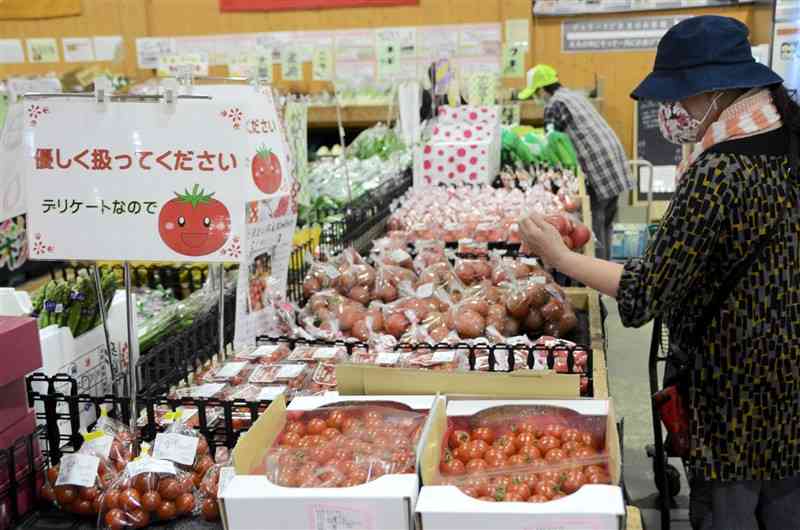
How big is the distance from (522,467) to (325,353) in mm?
954

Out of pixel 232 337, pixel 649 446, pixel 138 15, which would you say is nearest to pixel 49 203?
pixel 232 337

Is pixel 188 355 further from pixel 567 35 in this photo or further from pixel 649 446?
pixel 567 35

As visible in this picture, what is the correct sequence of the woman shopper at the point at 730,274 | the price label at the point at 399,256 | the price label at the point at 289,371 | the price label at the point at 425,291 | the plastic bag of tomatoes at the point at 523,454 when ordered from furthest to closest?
1. the price label at the point at 399,256
2. the price label at the point at 425,291
3. the price label at the point at 289,371
4. the woman shopper at the point at 730,274
5. the plastic bag of tomatoes at the point at 523,454

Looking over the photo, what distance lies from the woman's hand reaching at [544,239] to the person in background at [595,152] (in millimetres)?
4158

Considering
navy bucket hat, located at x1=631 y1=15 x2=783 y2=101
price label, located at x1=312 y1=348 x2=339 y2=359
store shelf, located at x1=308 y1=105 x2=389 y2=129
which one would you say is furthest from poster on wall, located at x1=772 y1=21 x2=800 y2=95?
price label, located at x1=312 y1=348 x2=339 y2=359

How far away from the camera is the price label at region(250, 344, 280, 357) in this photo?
243cm

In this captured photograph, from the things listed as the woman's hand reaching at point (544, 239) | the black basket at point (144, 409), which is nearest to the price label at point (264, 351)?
the black basket at point (144, 409)

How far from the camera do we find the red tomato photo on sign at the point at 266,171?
2.41 meters

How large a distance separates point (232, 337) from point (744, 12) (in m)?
8.17

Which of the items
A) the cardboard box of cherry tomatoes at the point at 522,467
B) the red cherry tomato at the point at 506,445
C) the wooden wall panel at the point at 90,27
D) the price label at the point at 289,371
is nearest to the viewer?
the cardboard box of cherry tomatoes at the point at 522,467

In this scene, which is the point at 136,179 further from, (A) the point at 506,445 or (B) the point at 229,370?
(A) the point at 506,445

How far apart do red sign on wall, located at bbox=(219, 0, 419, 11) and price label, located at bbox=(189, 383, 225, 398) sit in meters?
8.34

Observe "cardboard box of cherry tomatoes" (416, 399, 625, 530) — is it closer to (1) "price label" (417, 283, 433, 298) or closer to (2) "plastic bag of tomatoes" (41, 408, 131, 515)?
(2) "plastic bag of tomatoes" (41, 408, 131, 515)

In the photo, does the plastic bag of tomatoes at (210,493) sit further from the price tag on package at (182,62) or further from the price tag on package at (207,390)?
the price tag on package at (182,62)
